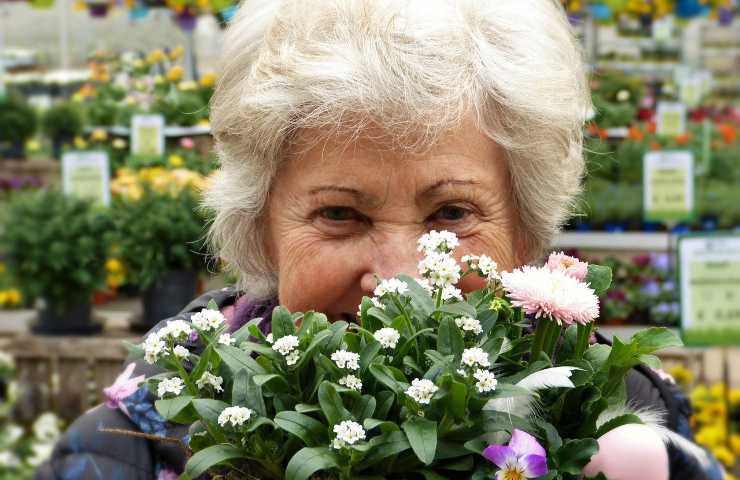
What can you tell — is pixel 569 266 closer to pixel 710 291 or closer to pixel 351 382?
pixel 351 382

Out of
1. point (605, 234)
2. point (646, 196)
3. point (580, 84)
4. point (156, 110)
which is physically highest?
point (580, 84)

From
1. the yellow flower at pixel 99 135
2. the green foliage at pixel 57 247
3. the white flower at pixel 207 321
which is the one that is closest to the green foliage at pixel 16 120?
the yellow flower at pixel 99 135

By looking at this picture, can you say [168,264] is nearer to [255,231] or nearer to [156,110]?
[156,110]

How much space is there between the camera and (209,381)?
91cm

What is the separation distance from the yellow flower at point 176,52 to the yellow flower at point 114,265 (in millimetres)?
1660

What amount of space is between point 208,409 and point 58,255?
3.19 metres

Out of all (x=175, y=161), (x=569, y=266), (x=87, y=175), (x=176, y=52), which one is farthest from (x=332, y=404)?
(x=176, y=52)

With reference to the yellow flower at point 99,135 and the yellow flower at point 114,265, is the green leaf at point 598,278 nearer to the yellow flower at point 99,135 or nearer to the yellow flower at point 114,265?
the yellow flower at point 114,265

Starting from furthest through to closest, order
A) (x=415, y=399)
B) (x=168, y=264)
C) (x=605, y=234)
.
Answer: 1. (x=605, y=234)
2. (x=168, y=264)
3. (x=415, y=399)

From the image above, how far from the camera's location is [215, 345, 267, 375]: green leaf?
90cm

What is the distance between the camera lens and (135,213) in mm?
3826

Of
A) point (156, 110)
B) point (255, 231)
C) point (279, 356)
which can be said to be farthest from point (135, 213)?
point (279, 356)

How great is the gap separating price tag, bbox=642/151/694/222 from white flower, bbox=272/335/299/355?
10.5 ft

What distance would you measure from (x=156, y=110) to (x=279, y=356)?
4032mm
